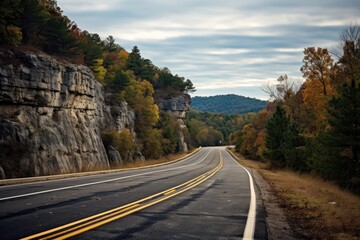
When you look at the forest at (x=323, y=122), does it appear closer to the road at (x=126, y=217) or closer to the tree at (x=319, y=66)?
the tree at (x=319, y=66)

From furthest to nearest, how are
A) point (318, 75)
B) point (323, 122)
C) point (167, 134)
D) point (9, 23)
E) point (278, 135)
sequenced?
point (167, 134)
point (278, 135)
point (318, 75)
point (323, 122)
point (9, 23)

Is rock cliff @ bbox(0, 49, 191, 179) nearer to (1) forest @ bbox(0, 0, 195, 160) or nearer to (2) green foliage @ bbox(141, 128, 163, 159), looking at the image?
(1) forest @ bbox(0, 0, 195, 160)

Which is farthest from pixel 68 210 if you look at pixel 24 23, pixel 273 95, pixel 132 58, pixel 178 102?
pixel 178 102

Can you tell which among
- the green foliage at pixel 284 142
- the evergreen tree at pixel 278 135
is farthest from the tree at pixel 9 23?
the evergreen tree at pixel 278 135

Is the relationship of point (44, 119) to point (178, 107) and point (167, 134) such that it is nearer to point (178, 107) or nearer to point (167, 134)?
point (167, 134)

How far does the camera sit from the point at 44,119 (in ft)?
97.7

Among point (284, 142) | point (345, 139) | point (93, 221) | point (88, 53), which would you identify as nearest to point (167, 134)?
point (88, 53)

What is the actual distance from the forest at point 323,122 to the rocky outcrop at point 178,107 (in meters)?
54.2

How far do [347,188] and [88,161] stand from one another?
22142mm

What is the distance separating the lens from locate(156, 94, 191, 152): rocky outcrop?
110m

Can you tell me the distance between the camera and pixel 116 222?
7887mm

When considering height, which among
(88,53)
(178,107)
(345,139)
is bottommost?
(345,139)

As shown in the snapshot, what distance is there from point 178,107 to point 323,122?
77.3 meters

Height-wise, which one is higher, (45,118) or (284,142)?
(45,118)
